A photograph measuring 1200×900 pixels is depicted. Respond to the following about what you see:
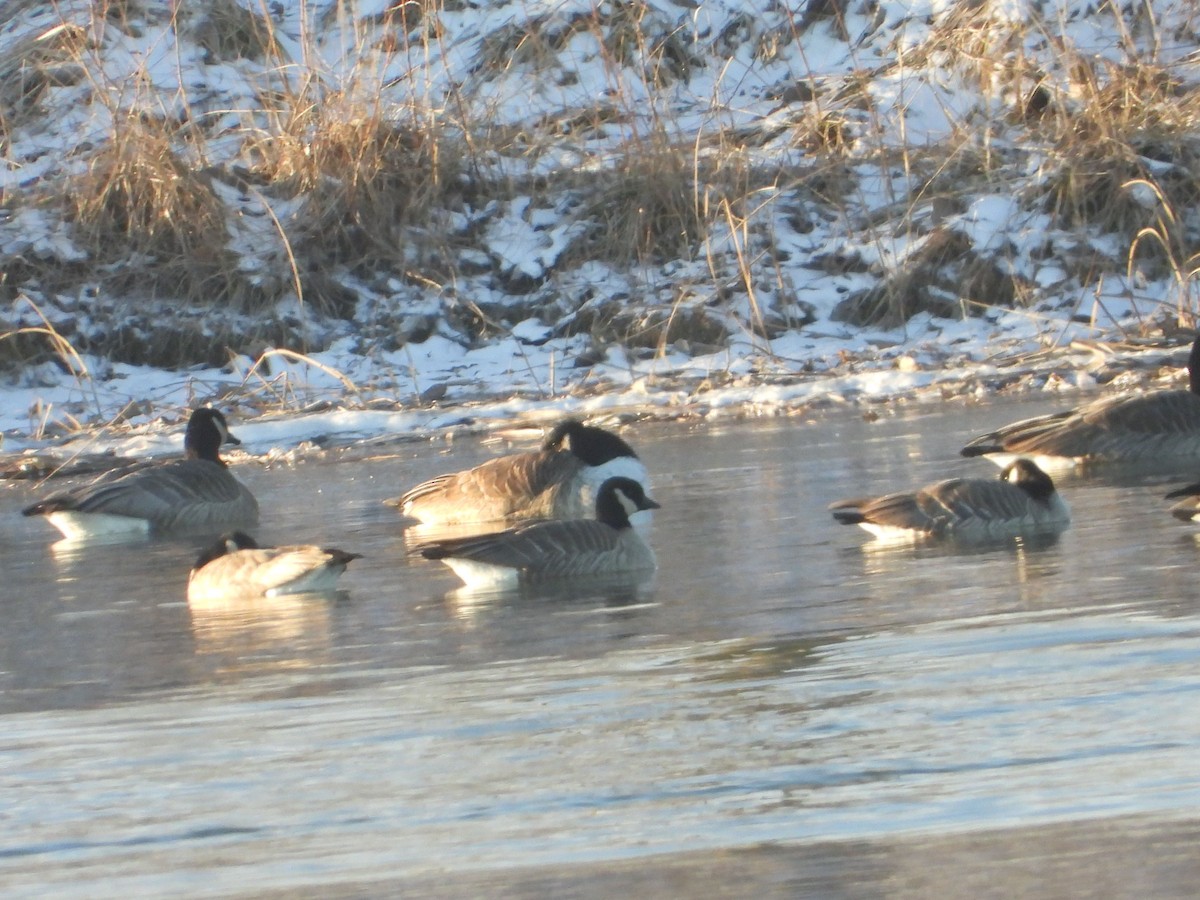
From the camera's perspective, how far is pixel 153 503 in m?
12.5

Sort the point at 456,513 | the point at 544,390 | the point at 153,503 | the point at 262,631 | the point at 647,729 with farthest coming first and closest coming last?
the point at 544,390, the point at 153,503, the point at 456,513, the point at 262,631, the point at 647,729

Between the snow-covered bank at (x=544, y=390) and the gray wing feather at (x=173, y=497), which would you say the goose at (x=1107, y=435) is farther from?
the gray wing feather at (x=173, y=497)

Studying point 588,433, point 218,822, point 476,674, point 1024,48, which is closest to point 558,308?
point 1024,48

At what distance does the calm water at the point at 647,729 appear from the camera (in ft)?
14.4

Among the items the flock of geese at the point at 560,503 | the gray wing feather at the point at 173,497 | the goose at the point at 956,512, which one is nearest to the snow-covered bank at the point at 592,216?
the gray wing feather at the point at 173,497

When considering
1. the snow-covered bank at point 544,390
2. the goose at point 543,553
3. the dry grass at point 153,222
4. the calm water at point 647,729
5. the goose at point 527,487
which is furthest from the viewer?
the dry grass at point 153,222

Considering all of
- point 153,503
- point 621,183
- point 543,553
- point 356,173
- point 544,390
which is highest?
point 356,173

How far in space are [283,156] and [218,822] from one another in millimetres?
17460

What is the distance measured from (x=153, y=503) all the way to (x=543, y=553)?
14.5 feet

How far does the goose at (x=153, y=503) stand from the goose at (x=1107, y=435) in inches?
169

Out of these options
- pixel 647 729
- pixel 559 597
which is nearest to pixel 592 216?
pixel 559 597

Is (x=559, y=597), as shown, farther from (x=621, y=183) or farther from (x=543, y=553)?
(x=621, y=183)

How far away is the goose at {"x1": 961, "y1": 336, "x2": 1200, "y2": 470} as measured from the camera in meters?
11.5

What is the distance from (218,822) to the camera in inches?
195
